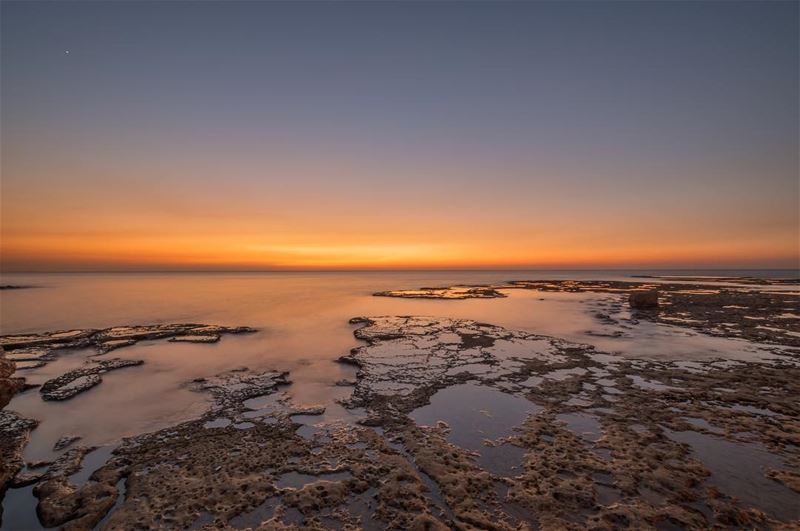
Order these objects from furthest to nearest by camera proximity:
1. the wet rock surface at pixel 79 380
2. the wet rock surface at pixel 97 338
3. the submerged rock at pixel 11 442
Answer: the wet rock surface at pixel 97 338 < the wet rock surface at pixel 79 380 < the submerged rock at pixel 11 442

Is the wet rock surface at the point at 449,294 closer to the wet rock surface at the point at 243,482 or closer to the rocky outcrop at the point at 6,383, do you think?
the wet rock surface at the point at 243,482

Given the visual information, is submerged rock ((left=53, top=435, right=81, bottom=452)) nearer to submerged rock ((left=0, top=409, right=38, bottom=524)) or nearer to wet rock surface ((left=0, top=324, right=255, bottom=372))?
submerged rock ((left=0, top=409, right=38, bottom=524))

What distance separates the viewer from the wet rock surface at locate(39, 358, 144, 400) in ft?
36.7

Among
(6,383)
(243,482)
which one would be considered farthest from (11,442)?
(243,482)

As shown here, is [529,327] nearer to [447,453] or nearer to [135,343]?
[447,453]

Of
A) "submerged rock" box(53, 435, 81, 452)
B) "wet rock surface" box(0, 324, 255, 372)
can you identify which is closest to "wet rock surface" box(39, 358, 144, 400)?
"wet rock surface" box(0, 324, 255, 372)

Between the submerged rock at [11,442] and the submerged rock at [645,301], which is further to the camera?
the submerged rock at [645,301]

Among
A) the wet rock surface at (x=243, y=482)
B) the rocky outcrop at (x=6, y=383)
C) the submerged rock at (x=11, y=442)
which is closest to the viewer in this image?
the wet rock surface at (x=243, y=482)

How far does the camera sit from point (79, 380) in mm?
12453

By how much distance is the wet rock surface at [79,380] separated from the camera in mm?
11172

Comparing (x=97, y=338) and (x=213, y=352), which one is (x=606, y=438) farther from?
(x=97, y=338)

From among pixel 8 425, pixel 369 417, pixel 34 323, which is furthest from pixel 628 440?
pixel 34 323

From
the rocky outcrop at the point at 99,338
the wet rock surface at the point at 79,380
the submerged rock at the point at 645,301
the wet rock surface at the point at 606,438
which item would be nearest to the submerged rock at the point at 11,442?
the wet rock surface at the point at 79,380

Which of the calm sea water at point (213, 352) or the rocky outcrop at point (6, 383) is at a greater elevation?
the rocky outcrop at point (6, 383)
